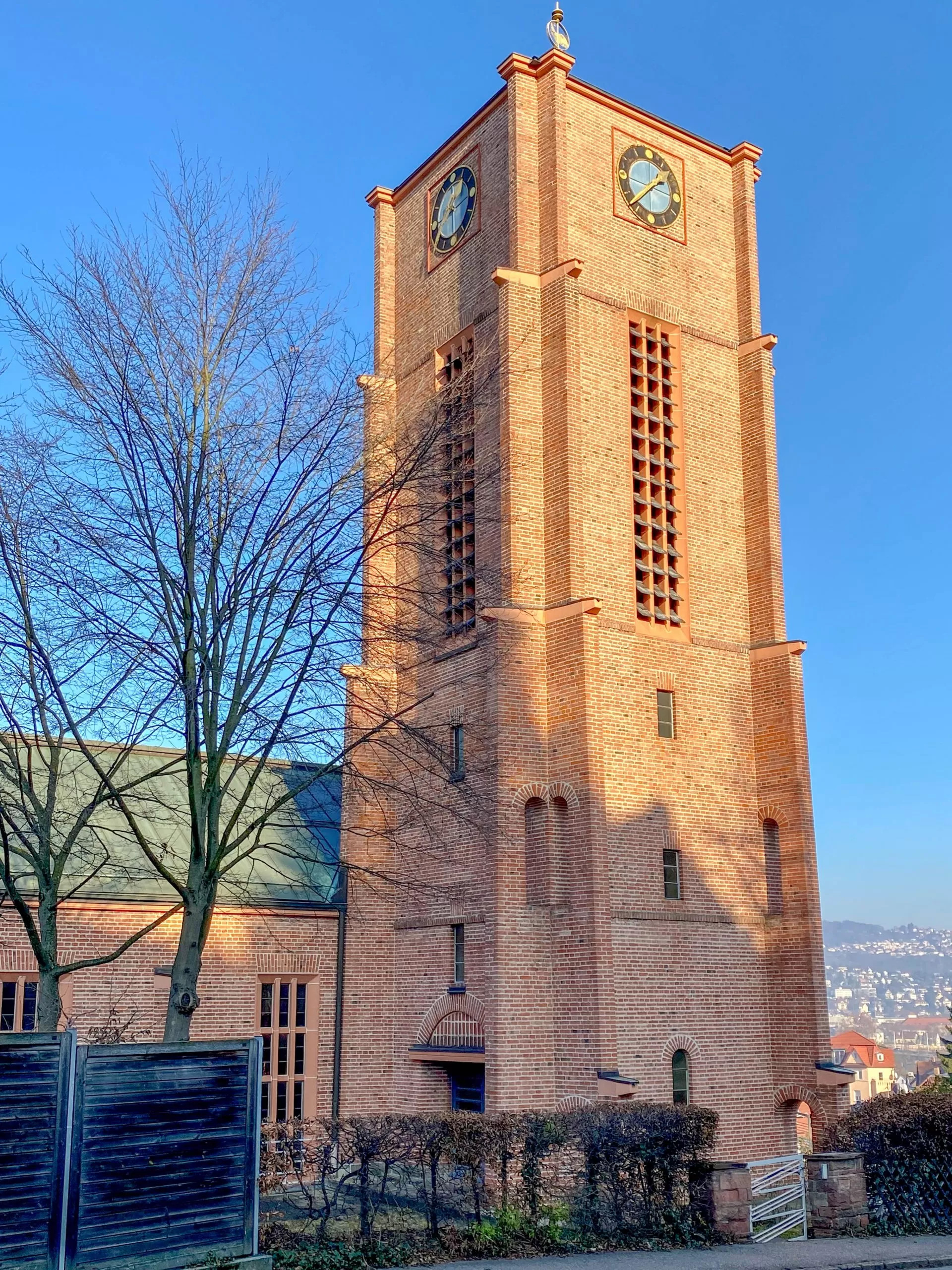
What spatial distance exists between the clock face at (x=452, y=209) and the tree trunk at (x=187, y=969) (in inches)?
685

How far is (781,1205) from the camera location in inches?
642

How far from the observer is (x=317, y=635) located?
1425cm

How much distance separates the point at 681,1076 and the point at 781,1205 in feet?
16.2

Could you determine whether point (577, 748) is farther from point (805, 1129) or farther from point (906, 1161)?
point (805, 1129)

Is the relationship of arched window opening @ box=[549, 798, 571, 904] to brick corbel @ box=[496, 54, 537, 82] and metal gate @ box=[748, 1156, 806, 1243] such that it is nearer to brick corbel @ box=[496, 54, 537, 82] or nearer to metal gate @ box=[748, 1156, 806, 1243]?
metal gate @ box=[748, 1156, 806, 1243]

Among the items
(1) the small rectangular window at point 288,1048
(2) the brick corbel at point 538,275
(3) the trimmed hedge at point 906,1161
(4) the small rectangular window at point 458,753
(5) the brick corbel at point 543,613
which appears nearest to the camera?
(3) the trimmed hedge at point 906,1161

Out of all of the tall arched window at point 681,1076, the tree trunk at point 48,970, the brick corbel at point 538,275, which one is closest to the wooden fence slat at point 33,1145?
the tree trunk at point 48,970

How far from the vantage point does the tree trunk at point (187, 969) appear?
13.1m

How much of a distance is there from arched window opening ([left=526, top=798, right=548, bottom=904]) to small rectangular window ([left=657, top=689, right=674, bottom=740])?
2.92 meters

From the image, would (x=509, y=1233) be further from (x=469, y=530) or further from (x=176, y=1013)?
(x=469, y=530)

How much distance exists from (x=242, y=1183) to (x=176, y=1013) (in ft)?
7.76

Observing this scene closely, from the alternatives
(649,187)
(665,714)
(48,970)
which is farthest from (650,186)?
(48,970)

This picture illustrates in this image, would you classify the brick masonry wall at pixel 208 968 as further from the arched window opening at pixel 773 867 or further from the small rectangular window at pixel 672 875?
the arched window opening at pixel 773 867

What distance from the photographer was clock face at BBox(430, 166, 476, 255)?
86.0 feet
